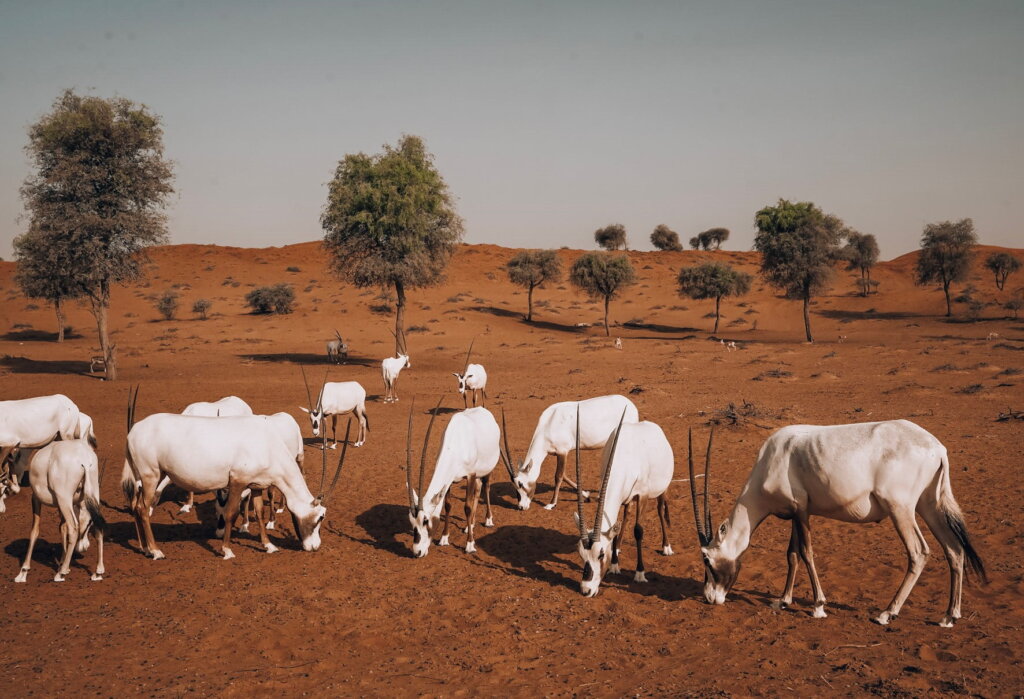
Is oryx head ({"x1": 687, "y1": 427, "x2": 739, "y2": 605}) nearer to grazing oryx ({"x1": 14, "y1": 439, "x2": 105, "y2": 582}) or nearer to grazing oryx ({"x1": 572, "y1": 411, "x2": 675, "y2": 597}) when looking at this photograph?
grazing oryx ({"x1": 572, "y1": 411, "x2": 675, "y2": 597})

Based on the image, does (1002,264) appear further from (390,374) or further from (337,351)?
(390,374)

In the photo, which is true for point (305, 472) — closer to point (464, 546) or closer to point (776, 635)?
point (464, 546)

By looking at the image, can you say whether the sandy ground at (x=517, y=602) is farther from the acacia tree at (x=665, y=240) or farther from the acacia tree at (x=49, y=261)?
the acacia tree at (x=665, y=240)

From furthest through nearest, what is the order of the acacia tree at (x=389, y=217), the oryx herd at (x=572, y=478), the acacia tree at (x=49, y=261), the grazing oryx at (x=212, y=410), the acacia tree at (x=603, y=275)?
the acacia tree at (x=603, y=275) → the acacia tree at (x=389, y=217) → the acacia tree at (x=49, y=261) → the grazing oryx at (x=212, y=410) → the oryx herd at (x=572, y=478)

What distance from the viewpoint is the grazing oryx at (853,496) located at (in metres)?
7.08

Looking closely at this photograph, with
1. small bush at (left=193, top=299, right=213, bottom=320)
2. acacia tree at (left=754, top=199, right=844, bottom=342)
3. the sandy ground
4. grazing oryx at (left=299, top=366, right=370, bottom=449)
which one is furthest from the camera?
small bush at (left=193, top=299, right=213, bottom=320)

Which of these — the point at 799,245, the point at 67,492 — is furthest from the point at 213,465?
the point at 799,245

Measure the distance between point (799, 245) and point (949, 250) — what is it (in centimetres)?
1613

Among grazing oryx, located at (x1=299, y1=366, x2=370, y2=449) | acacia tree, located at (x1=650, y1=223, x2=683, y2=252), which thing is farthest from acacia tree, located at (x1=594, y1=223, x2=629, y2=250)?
grazing oryx, located at (x1=299, y1=366, x2=370, y2=449)

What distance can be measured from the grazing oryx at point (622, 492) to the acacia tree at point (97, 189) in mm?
Answer: 25416

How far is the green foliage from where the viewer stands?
55.3 m

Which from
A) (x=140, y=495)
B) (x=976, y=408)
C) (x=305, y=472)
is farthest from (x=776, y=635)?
(x=976, y=408)

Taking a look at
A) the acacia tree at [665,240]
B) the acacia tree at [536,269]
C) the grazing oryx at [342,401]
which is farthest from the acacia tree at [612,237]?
the grazing oryx at [342,401]

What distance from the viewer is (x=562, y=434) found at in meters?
12.0
